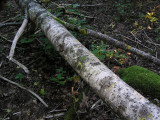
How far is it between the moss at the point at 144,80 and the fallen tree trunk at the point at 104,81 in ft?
3.94

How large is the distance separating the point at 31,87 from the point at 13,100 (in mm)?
432

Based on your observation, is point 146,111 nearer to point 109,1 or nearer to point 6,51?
point 6,51

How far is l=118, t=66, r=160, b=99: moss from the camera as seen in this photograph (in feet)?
8.00

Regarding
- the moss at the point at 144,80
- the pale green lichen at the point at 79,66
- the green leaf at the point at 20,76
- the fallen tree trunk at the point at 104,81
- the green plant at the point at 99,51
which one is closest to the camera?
the fallen tree trunk at the point at 104,81

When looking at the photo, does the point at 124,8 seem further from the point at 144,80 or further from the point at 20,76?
the point at 20,76

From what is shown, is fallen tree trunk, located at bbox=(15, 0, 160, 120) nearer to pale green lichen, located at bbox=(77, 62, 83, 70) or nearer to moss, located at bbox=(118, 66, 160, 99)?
pale green lichen, located at bbox=(77, 62, 83, 70)

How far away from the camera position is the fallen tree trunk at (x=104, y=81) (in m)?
1.18

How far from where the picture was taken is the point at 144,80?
2553 mm

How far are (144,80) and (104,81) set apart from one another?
143 centimetres

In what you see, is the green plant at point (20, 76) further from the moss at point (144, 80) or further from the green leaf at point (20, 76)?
the moss at point (144, 80)

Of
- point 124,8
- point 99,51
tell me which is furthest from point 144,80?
point 124,8

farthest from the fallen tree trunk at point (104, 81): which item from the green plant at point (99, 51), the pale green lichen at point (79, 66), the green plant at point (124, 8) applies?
the green plant at point (124, 8)

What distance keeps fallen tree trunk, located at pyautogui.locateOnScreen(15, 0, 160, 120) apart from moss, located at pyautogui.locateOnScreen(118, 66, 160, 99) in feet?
3.94

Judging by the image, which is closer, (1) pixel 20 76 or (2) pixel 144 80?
(2) pixel 144 80
